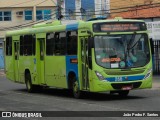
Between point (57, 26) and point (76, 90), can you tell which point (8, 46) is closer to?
point (57, 26)

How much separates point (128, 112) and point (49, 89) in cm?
1237

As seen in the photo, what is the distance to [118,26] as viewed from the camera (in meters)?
18.6

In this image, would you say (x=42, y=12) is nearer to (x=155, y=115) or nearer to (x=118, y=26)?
(x=118, y=26)

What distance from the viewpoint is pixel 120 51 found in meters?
18.5

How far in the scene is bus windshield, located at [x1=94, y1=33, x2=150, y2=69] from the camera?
18312mm

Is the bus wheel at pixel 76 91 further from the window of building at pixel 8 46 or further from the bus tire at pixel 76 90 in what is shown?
the window of building at pixel 8 46

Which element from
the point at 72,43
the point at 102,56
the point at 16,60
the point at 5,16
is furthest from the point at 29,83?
the point at 5,16

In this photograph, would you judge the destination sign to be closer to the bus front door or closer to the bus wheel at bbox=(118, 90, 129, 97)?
the bus wheel at bbox=(118, 90, 129, 97)

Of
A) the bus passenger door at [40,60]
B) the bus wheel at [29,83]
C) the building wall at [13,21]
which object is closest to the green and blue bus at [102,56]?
the bus passenger door at [40,60]

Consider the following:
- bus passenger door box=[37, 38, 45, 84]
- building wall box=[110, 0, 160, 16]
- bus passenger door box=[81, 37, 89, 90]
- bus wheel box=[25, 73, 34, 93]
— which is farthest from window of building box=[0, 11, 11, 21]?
bus passenger door box=[81, 37, 89, 90]

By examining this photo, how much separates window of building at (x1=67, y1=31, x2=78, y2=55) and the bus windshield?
57.5 inches

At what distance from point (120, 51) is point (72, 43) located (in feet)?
7.29

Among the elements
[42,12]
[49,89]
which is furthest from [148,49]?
[42,12]

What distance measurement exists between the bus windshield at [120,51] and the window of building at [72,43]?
1.46 m
